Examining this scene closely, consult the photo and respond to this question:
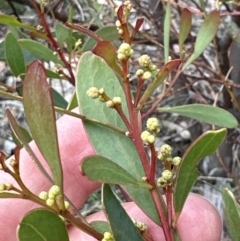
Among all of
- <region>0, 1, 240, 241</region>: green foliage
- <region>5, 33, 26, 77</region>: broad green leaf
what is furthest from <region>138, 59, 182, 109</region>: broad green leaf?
<region>5, 33, 26, 77</region>: broad green leaf

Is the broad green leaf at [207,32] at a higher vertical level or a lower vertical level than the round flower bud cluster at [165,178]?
higher

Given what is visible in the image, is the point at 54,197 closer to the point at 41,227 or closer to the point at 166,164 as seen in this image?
the point at 41,227

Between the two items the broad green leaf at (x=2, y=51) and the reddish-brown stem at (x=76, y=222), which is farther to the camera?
the broad green leaf at (x=2, y=51)

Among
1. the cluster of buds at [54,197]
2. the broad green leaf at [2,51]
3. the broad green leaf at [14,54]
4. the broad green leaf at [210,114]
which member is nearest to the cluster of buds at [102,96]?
the cluster of buds at [54,197]

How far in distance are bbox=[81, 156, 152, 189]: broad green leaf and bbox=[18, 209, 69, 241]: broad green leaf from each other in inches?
2.2

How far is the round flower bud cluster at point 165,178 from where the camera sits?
1.77ft

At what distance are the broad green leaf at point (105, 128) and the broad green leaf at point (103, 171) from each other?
0.07 m

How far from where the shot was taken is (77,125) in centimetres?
90

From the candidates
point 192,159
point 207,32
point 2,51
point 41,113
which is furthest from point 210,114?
point 2,51

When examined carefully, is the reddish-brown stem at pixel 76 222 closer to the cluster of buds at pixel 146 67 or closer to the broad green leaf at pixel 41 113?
the broad green leaf at pixel 41 113

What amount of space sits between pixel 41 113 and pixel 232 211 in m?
0.23

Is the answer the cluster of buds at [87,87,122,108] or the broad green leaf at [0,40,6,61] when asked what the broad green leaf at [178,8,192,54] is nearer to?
the cluster of buds at [87,87,122,108]

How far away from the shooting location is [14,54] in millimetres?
928

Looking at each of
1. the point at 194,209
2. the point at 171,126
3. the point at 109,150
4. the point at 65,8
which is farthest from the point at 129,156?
the point at 171,126
